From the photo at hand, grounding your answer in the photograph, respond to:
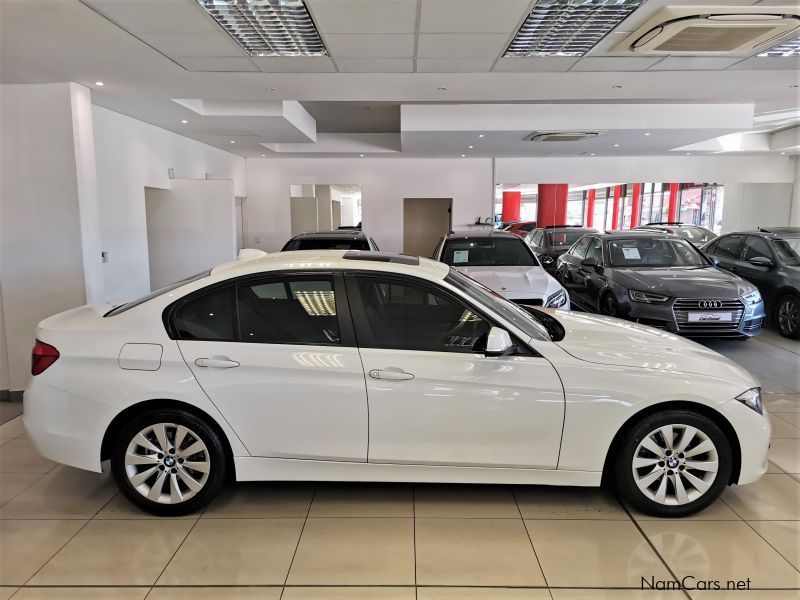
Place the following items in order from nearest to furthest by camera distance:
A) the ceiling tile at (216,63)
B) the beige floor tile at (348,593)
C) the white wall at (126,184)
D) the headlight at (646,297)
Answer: the beige floor tile at (348,593)
the ceiling tile at (216,63)
the headlight at (646,297)
the white wall at (126,184)

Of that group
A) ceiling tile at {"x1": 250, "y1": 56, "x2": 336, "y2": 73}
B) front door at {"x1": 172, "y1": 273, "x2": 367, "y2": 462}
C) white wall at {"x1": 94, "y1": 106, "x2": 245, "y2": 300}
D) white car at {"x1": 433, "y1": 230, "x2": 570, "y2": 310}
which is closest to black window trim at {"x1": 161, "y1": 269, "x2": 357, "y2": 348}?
front door at {"x1": 172, "y1": 273, "x2": 367, "y2": 462}

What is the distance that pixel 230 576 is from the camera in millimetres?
2461

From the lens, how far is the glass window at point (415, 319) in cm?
283

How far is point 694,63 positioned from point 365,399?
189 inches

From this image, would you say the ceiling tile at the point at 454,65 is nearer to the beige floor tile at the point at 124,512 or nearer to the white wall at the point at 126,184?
the beige floor tile at the point at 124,512

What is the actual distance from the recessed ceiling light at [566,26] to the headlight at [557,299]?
8.24 feet

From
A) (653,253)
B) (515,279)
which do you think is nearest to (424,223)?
(653,253)

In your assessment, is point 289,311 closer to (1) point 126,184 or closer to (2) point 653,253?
(1) point 126,184

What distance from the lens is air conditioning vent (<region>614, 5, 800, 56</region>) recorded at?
3.69 metres

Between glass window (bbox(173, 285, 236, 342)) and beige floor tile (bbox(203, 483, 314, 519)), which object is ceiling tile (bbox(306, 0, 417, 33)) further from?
beige floor tile (bbox(203, 483, 314, 519))

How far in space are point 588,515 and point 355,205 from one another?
50.5ft

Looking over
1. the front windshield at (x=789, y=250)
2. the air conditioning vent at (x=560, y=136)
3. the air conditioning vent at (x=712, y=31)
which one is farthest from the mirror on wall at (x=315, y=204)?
the air conditioning vent at (x=712, y=31)

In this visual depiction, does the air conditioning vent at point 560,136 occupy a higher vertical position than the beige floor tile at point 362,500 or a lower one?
higher

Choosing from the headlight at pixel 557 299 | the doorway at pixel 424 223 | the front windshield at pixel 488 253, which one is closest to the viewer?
the headlight at pixel 557 299
